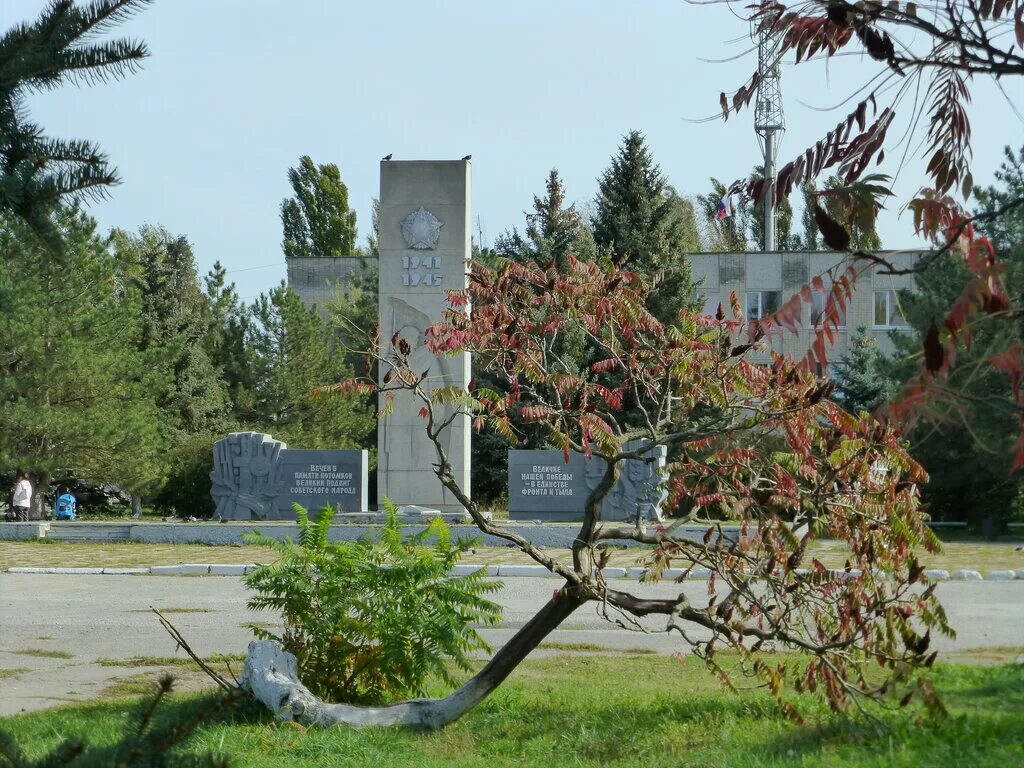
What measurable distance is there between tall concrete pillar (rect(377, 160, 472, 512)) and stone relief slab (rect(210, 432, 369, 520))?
2.97 feet

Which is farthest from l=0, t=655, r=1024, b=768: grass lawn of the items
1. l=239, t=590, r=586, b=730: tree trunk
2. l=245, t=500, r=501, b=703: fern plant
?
l=245, t=500, r=501, b=703: fern plant

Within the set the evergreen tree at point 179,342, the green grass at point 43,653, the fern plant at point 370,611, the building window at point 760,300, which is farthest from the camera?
the building window at point 760,300

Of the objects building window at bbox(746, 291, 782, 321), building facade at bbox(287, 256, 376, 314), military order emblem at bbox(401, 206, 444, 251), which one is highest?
building facade at bbox(287, 256, 376, 314)

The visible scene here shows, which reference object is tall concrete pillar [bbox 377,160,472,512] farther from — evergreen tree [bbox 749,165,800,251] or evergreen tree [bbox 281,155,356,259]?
evergreen tree [bbox 749,165,800,251]

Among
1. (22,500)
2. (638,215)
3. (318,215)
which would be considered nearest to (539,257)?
(638,215)


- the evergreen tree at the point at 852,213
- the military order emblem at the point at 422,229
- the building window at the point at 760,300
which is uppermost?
the building window at the point at 760,300

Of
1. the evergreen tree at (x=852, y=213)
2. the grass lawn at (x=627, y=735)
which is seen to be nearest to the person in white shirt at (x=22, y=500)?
the grass lawn at (x=627, y=735)

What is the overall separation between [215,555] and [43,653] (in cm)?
1077

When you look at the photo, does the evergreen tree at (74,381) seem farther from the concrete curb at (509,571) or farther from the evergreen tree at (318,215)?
the evergreen tree at (318,215)

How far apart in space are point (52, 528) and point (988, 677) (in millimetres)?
21610

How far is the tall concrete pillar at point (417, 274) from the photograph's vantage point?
26.4 m

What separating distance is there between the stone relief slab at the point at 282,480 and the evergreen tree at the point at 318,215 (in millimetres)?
33932

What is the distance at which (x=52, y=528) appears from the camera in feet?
83.8

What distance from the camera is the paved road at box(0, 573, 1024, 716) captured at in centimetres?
943
